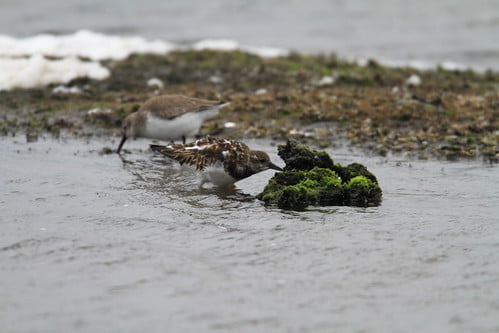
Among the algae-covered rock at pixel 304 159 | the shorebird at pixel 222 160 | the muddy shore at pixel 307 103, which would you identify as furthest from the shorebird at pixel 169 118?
the algae-covered rock at pixel 304 159

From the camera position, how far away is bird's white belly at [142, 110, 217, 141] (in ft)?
34.0

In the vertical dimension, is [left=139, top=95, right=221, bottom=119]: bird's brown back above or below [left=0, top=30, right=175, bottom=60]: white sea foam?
below

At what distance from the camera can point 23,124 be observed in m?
11.7

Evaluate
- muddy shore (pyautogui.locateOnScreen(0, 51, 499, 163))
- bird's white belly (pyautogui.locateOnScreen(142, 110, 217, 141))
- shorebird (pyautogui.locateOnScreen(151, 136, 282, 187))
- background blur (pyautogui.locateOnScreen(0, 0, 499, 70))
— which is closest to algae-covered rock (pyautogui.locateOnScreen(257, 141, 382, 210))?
shorebird (pyautogui.locateOnScreen(151, 136, 282, 187))

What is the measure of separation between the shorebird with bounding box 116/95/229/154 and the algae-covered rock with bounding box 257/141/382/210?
8.70ft

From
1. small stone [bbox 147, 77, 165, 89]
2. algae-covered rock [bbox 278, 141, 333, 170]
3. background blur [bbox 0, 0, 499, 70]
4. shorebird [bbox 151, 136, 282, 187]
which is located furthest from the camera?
background blur [bbox 0, 0, 499, 70]

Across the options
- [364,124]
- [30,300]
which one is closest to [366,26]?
[364,124]

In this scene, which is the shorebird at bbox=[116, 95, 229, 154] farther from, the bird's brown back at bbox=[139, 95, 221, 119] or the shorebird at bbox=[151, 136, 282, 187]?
the shorebird at bbox=[151, 136, 282, 187]

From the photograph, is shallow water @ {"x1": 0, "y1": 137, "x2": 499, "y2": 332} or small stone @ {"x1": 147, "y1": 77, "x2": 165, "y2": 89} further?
small stone @ {"x1": 147, "y1": 77, "x2": 165, "y2": 89}

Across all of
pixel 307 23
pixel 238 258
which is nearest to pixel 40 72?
pixel 238 258

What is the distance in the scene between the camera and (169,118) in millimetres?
10352

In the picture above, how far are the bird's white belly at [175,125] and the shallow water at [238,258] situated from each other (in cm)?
172

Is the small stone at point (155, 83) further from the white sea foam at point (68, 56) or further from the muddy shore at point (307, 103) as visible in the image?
the white sea foam at point (68, 56)

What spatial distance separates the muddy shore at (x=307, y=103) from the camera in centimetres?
1070
